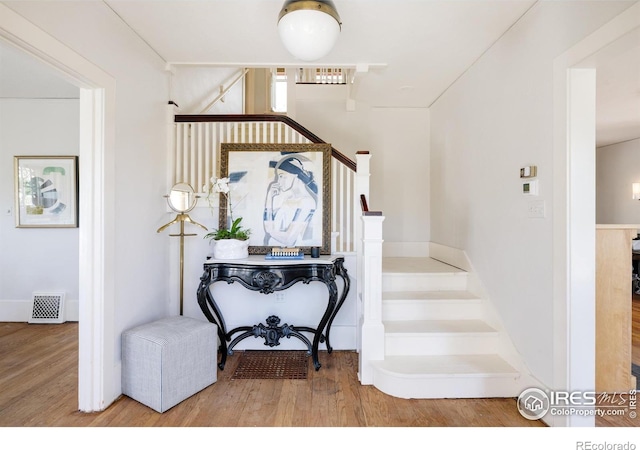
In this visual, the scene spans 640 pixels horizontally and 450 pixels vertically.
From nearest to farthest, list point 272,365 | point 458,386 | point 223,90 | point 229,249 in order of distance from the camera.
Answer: point 458,386 < point 229,249 < point 272,365 < point 223,90

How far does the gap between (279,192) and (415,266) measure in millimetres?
1670

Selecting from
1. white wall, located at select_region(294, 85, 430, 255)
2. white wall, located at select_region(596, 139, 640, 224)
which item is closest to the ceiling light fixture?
white wall, located at select_region(294, 85, 430, 255)

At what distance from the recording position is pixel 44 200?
3.82 metres

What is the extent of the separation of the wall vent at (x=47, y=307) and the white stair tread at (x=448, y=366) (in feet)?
12.0

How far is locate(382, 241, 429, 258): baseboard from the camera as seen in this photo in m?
4.27

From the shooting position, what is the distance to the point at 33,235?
3828 millimetres

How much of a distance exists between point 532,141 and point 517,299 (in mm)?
1090

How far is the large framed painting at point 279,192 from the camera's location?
298 cm

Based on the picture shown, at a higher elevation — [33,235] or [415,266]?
[33,235]

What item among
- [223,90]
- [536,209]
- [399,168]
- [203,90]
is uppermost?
[223,90]

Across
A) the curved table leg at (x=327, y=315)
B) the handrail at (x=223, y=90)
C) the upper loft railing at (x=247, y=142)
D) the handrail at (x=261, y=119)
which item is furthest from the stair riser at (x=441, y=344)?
the handrail at (x=223, y=90)

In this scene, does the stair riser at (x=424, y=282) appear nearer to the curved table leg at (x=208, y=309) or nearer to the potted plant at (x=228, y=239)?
the potted plant at (x=228, y=239)

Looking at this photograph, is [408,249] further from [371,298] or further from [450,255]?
[371,298]

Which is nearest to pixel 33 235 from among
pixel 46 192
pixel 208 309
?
pixel 46 192
